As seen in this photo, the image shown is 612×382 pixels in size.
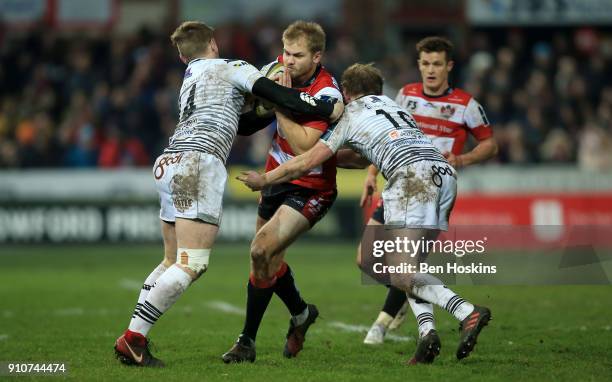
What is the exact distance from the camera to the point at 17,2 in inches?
1060

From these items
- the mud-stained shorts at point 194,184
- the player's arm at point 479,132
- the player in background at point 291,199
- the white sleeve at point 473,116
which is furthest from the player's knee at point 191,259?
the white sleeve at point 473,116

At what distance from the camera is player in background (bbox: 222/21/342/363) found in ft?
26.4

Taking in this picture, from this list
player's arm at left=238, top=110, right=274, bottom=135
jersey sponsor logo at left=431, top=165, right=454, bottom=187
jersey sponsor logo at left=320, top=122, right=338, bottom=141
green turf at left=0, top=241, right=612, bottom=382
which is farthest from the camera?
player's arm at left=238, top=110, right=274, bottom=135

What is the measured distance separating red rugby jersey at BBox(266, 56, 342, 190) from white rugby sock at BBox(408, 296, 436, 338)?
118cm

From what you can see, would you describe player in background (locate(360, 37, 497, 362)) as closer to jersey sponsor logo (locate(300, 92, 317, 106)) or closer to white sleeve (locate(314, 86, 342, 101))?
white sleeve (locate(314, 86, 342, 101))

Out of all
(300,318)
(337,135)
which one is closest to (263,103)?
(337,135)

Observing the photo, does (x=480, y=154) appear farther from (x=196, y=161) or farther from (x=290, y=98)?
(x=196, y=161)

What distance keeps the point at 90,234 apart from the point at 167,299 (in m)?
12.9

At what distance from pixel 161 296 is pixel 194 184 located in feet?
2.80

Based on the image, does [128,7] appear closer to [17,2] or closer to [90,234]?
[17,2]

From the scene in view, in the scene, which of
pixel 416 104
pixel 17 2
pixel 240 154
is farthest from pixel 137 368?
pixel 17 2

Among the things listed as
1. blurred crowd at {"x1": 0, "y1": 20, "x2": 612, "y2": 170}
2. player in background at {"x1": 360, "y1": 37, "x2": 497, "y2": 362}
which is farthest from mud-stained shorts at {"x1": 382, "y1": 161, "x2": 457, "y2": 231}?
blurred crowd at {"x1": 0, "y1": 20, "x2": 612, "y2": 170}

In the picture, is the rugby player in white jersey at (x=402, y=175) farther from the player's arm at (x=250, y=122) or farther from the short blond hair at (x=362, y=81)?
the player's arm at (x=250, y=122)

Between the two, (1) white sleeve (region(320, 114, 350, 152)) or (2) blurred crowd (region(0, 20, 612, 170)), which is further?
(2) blurred crowd (region(0, 20, 612, 170))
